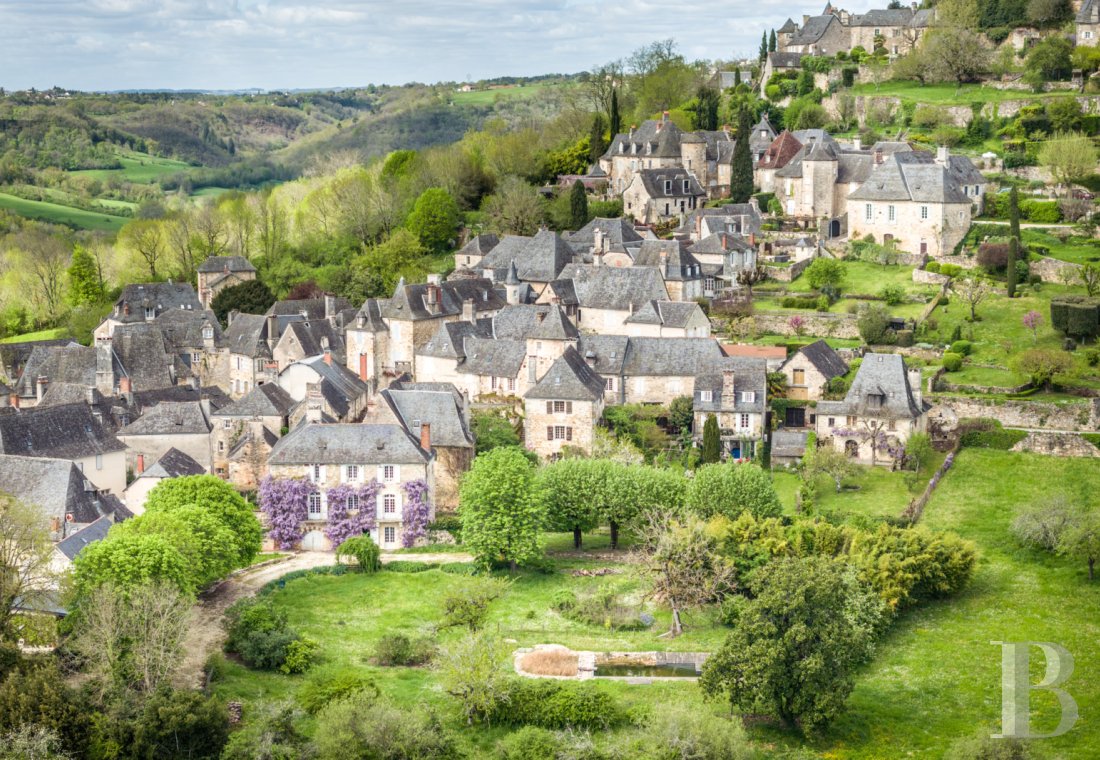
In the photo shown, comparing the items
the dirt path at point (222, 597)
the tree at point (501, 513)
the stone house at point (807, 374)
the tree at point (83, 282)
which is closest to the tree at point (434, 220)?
the tree at point (83, 282)

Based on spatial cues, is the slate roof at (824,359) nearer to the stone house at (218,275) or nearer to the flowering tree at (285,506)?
the flowering tree at (285,506)

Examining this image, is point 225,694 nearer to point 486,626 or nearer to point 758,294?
point 486,626

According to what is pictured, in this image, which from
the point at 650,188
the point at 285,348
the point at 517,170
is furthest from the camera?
the point at 517,170

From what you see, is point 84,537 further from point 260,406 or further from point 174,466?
point 260,406

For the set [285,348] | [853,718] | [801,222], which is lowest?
[853,718]

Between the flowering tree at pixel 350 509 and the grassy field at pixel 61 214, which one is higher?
the grassy field at pixel 61 214

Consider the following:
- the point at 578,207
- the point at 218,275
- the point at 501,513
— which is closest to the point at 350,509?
the point at 501,513

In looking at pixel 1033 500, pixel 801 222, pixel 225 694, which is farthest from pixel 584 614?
pixel 801 222
